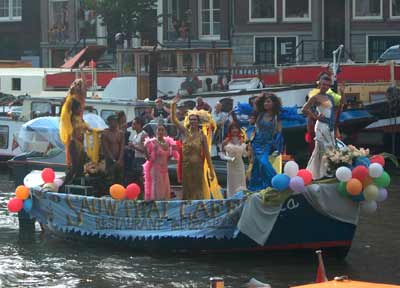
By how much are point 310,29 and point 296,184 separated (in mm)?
29056

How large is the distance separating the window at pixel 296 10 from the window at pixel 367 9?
6.06 ft

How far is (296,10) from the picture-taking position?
44.0 metres

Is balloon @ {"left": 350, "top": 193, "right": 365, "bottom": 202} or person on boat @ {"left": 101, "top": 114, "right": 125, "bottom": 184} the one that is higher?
person on boat @ {"left": 101, "top": 114, "right": 125, "bottom": 184}

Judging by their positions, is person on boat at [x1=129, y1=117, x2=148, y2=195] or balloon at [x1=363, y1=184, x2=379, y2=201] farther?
person on boat at [x1=129, y1=117, x2=148, y2=195]

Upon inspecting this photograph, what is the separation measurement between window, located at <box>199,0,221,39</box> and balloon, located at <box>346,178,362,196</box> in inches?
1240

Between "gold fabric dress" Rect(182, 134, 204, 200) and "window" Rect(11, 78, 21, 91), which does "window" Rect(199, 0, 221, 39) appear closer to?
"window" Rect(11, 78, 21, 91)

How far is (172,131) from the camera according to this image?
25.2m

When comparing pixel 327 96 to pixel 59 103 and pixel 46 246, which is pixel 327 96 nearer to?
pixel 46 246

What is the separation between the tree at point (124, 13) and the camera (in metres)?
45.6

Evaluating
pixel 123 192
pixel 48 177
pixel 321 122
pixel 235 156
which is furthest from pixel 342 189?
pixel 48 177

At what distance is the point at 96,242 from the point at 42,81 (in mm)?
18373

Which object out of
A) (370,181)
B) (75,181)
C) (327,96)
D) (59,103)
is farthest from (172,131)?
(370,181)

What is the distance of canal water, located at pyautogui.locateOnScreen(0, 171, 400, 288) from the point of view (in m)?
15.3

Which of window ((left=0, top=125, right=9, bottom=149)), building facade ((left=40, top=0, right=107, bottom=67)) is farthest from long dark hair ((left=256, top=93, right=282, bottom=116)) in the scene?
building facade ((left=40, top=0, right=107, bottom=67))
